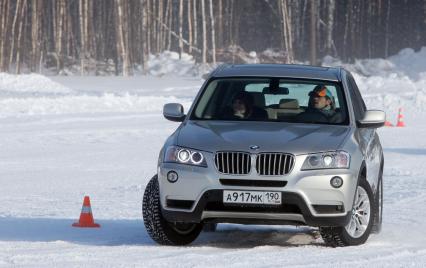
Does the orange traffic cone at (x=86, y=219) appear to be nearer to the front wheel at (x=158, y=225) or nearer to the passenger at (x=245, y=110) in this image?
the front wheel at (x=158, y=225)

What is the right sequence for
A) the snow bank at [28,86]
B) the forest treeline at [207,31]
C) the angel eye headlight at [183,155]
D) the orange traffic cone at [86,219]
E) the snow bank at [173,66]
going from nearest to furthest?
the angel eye headlight at [183,155], the orange traffic cone at [86,219], the snow bank at [28,86], the snow bank at [173,66], the forest treeline at [207,31]

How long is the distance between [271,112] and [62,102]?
21.8 m

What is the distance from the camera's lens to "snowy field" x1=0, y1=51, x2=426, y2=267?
8805 millimetres

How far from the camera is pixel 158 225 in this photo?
952cm

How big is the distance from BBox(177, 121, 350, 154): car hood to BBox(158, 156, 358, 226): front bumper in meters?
0.18

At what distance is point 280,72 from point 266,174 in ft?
5.79

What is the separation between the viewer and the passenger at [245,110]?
33.3 ft

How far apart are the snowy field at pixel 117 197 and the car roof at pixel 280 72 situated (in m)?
1.39

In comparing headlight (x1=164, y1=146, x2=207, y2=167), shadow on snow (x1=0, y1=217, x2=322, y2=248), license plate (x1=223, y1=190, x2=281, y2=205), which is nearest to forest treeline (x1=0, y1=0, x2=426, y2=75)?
shadow on snow (x1=0, y1=217, x2=322, y2=248)

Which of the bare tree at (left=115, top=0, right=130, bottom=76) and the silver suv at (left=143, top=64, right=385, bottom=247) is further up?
the silver suv at (left=143, top=64, right=385, bottom=247)

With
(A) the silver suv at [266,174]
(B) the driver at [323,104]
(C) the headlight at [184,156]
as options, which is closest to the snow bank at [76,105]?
(B) the driver at [323,104]

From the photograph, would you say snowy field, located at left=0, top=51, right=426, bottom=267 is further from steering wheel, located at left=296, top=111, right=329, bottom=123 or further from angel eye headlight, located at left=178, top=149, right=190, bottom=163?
steering wheel, located at left=296, top=111, right=329, bottom=123

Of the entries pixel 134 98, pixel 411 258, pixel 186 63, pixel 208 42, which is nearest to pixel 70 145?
pixel 134 98

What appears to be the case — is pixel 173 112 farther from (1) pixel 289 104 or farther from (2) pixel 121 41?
(2) pixel 121 41
